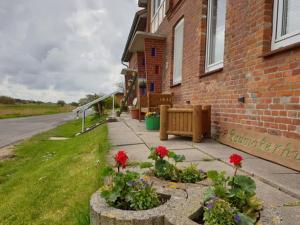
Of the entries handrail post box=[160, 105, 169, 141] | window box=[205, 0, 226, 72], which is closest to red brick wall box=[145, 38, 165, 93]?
window box=[205, 0, 226, 72]

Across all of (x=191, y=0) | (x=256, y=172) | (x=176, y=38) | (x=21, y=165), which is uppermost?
(x=191, y=0)

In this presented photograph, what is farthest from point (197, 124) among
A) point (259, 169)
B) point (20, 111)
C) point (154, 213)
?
point (20, 111)

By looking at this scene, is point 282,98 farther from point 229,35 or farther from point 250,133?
point 229,35

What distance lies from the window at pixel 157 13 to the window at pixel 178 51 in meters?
1.79

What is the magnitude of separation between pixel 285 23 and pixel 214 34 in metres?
2.15

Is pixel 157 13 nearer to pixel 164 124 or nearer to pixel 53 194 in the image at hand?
pixel 164 124

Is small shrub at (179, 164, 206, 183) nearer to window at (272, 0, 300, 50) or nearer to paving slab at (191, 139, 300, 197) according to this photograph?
paving slab at (191, 139, 300, 197)

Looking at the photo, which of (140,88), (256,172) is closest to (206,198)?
(256,172)

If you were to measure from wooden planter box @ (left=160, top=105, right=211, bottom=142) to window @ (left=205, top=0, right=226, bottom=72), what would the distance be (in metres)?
1.01

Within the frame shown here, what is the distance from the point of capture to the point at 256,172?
2654mm

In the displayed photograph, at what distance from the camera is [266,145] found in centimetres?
329

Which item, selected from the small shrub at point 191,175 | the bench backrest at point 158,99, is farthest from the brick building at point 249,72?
the small shrub at point 191,175

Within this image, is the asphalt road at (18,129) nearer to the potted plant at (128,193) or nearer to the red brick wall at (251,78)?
the red brick wall at (251,78)

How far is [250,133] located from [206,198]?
232 centimetres
